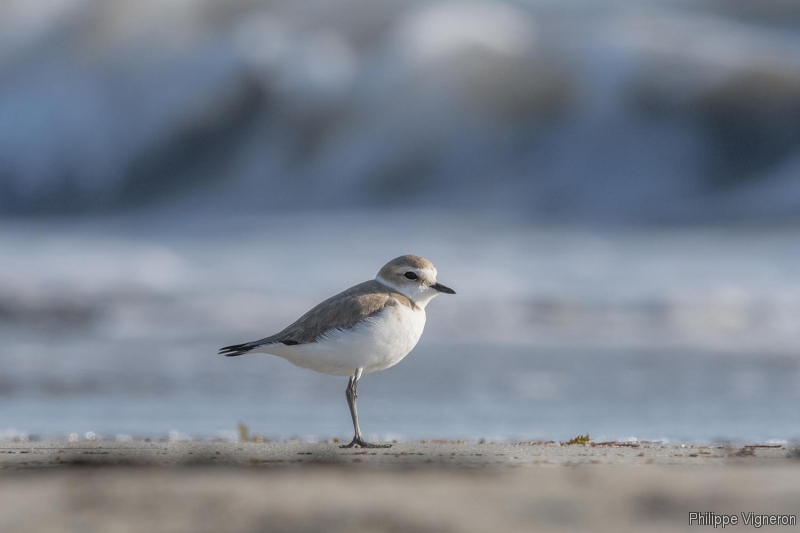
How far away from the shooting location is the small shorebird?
4.52 meters

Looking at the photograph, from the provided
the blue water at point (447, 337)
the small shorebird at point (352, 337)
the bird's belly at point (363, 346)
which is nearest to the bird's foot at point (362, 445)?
the small shorebird at point (352, 337)

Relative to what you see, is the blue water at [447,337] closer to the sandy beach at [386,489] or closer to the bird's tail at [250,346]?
the bird's tail at [250,346]

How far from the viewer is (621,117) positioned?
28.6m

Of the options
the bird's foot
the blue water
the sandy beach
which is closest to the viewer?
the sandy beach

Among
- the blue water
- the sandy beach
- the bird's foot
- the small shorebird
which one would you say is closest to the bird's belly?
the small shorebird

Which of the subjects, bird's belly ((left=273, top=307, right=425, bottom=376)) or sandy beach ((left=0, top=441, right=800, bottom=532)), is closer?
sandy beach ((left=0, top=441, right=800, bottom=532))

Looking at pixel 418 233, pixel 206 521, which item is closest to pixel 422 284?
pixel 206 521

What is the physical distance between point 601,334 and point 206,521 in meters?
9.77

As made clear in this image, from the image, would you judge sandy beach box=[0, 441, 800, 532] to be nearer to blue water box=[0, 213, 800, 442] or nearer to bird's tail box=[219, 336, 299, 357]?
bird's tail box=[219, 336, 299, 357]

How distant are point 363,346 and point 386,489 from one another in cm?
155

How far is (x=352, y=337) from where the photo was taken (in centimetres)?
451

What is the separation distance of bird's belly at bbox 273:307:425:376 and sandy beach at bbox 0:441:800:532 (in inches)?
24.7

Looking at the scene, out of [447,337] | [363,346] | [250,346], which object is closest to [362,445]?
[363,346]

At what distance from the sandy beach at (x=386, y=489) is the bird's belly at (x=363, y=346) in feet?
2.06
